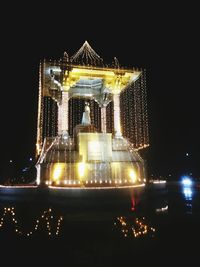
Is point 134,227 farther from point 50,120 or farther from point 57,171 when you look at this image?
point 50,120

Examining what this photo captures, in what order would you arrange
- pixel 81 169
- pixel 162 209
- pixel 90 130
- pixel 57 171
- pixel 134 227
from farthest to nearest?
1. pixel 90 130
2. pixel 81 169
3. pixel 57 171
4. pixel 162 209
5. pixel 134 227

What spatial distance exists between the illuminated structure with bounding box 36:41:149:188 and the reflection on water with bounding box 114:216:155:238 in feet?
24.7

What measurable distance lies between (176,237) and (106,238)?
2.45 m

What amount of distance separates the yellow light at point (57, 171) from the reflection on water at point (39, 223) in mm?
5402

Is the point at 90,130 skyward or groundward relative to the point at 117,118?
groundward

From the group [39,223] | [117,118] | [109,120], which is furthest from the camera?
[109,120]

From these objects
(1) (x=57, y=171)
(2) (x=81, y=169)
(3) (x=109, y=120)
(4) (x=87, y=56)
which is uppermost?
(4) (x=87, y=56)

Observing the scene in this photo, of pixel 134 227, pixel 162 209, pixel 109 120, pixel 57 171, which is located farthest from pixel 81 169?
pixel 109 120

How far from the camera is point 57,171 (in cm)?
1942

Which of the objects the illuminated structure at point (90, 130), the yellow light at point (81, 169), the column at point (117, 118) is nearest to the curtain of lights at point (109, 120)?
the illuminated structure at point (90, 130)

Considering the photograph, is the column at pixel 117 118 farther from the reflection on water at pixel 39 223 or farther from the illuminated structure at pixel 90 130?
the reflection on water at pixel 39 223

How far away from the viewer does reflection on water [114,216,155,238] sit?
980cm

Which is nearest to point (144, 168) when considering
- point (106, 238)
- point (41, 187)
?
point (41, 187)

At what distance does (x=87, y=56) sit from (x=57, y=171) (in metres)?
11.4
